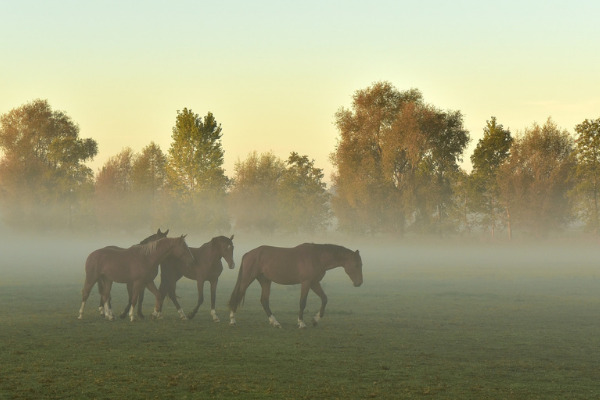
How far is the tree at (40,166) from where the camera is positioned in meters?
87.8

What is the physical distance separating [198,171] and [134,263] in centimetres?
6079

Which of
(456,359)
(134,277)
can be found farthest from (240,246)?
(456,359)

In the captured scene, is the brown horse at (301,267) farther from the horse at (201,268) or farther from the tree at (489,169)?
the tree at (489,169)

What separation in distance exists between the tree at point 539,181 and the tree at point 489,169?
1855 millimetres

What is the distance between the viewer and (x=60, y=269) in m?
51.2

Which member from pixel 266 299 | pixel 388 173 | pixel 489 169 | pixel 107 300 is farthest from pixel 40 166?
pixel 266 299

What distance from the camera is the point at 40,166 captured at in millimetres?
88875

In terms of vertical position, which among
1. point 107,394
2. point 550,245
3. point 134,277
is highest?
point 550,245

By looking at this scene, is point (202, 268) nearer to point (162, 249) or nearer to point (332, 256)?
point (162, 249)

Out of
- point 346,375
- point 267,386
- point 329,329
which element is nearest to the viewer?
point 267,386

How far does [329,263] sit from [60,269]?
3548 cm

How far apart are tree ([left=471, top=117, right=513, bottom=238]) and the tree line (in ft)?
0.44

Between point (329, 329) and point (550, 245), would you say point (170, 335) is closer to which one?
point (329, 329)

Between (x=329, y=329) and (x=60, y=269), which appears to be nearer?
(x=329, y=329)
